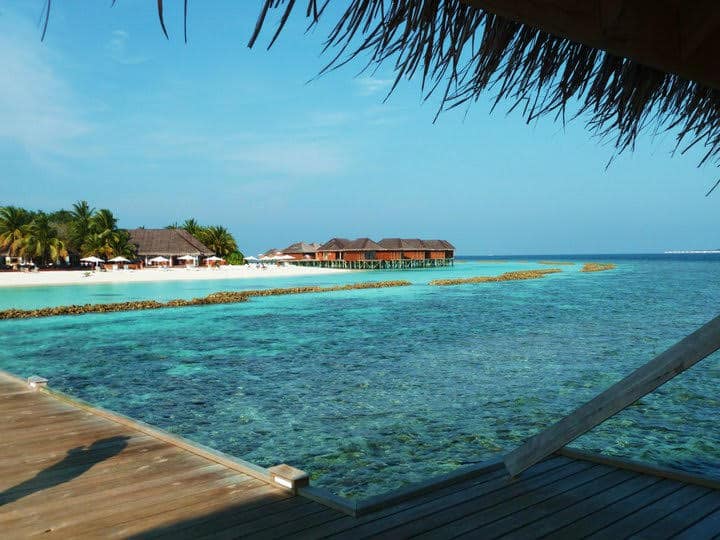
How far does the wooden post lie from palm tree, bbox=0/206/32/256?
192ft

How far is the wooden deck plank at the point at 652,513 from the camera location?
9.49ft

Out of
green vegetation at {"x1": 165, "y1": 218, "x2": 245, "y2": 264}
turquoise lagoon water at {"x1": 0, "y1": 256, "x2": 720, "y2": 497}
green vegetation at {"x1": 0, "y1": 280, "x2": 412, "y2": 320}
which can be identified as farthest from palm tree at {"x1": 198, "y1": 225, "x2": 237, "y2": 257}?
turquoise lagoon water at {"x1": 0, "y1": 256, "x2": 720, "y2": 497}

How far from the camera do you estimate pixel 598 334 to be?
17.7m

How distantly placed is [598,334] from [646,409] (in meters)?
9.33

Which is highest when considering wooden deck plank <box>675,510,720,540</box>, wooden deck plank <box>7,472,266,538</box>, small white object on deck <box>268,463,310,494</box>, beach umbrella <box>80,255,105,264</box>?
beach umbrella <box>80,255,105,264</box>

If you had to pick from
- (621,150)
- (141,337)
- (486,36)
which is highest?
(486,36)

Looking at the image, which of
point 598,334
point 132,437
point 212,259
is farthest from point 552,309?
point 212,259

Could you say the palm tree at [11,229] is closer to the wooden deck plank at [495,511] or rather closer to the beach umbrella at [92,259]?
the beach umbrella at [92,259]

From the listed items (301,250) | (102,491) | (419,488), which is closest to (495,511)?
(419,488)

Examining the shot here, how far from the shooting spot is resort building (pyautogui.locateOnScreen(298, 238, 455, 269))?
7856cm

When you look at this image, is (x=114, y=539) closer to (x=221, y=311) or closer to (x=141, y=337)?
(x=141, y=337)

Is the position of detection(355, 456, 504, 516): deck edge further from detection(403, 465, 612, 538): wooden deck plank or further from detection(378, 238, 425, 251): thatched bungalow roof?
detection(378, 238, 425, 251): thatched bungalow roof

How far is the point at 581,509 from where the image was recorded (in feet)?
10.4

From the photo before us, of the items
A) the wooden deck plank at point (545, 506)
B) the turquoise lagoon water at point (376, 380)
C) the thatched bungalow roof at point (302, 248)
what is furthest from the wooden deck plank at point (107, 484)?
the thatched bungalow roof at point (302, 248)
